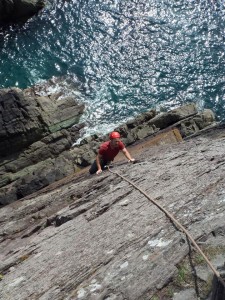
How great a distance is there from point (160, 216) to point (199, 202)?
4.11ft

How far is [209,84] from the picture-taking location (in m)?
39.4

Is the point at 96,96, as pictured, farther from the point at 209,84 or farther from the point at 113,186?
the point at 113,186

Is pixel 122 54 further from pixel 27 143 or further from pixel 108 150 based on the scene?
pixel 108 150

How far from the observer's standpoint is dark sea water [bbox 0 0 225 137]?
38156mm

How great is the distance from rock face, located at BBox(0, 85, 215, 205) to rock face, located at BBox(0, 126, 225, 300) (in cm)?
1129

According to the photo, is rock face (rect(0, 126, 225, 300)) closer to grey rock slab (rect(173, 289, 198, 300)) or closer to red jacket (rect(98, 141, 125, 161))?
grey rock slab (rect(173, 289, 198, 300))

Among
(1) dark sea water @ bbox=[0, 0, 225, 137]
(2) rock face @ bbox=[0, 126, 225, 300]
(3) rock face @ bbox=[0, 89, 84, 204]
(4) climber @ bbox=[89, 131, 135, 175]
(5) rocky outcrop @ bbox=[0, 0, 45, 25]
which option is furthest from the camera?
(5) rocky outcrop @ bbox=[0, 0, 45, 25]

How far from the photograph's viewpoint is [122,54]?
42.4m

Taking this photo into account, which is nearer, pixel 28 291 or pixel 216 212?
pixel 28 291

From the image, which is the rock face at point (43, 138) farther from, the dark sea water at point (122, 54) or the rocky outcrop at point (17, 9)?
the rocky outcrop at point (17, 9)

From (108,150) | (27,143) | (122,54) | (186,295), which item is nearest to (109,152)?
(108,150)

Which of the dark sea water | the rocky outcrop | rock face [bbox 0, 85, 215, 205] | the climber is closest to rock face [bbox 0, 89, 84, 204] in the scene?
rock face [bbox 0, 85, 215, 205]

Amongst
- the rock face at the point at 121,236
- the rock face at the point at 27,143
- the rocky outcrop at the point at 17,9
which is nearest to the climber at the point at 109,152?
the rock face at the point at 121,236

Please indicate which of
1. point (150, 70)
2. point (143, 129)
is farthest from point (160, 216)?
point (150, 70)
